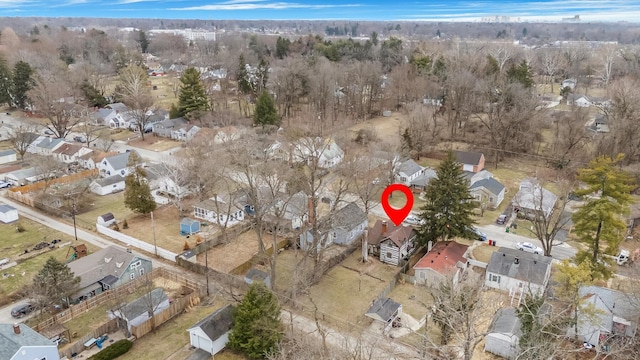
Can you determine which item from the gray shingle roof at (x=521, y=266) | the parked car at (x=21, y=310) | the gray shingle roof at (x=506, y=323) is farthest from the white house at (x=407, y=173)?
the parked car at (x=21, y=310)

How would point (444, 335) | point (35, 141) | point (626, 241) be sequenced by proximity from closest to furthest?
point (444, 335) → point (626, 241) → point (35, 141)

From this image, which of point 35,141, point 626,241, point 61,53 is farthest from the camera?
point 61,53

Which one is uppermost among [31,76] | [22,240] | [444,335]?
[31,76]

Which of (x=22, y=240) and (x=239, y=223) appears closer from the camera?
(x=22, y=240)

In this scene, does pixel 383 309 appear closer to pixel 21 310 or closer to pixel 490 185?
pixel 21 310

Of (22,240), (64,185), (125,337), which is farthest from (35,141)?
(125,337)

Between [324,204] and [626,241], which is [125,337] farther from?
[626,241]

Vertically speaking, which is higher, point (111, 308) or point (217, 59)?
point (217, 59)

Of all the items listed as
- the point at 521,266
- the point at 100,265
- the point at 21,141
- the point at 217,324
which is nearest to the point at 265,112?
the point at 21,141

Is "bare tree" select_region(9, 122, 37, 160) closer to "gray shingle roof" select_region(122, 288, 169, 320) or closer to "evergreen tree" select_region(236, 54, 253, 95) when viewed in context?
"evergreen tree" select_region(236, 54, 253, 95)
